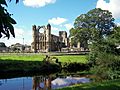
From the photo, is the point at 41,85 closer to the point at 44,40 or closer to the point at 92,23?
the point at 92,23

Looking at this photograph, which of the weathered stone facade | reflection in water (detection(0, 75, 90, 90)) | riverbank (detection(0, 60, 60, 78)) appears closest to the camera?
reflection in water (detection(0, 75, 90, 90))

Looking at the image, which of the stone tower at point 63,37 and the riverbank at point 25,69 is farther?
the stone tower at point 63,37

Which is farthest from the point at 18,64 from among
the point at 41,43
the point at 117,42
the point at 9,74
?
the point at 41,43

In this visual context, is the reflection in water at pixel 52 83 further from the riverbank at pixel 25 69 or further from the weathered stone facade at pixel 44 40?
the weathered stone facade at pixel 44 40

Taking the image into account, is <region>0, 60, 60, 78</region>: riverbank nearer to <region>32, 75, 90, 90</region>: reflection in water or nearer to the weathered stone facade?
<region>32, 75, 90, 90</region>: reflection in water

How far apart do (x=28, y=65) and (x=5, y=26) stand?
46046 mm

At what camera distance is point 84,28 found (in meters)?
111

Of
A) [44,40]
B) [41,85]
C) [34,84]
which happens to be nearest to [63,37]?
[44,40]

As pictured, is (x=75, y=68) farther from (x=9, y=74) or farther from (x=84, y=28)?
(x=84, y=28)

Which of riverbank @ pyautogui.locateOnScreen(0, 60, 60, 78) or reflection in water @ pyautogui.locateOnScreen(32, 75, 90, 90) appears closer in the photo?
reflection in water @ pyautogui.locateOnScreen(32, 75, 90, 90)

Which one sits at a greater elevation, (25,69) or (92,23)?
(92,23)

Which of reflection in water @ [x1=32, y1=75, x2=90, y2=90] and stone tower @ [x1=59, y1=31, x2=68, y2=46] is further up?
stone tower @ [x1=59, y1=31, x2=68, y2=46]

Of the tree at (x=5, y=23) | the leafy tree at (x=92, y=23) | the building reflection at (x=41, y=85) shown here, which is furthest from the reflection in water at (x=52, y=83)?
the leafy tree at (x=92, y=23)

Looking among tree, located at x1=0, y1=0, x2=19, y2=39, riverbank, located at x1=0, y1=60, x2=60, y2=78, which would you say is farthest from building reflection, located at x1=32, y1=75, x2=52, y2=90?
tree, located at x1=0, y1=0, x2=19, y2=39
